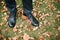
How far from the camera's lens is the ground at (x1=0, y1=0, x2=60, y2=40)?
3.54 meters

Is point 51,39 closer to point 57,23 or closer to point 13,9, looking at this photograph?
point 57,23

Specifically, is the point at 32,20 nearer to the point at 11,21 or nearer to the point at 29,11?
the point at 29,11

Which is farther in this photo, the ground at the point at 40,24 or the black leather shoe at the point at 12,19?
the black leather shoe at the point at 12,19

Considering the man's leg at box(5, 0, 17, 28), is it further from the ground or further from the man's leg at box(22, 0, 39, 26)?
the man's leg at box(22, 0, 39, 26)

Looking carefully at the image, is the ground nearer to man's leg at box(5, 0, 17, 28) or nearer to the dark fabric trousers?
man's leg at box(5, 0, 17, 28)

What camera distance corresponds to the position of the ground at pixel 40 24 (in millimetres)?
3545

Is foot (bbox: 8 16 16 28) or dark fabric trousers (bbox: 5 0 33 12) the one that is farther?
foot (bbox: 8 16 16 28)

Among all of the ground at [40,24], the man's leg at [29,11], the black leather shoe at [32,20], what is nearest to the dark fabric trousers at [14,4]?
the man's leg at [29,11]

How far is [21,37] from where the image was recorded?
3.53m

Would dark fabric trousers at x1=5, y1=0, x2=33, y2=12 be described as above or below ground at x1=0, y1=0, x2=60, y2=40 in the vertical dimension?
above

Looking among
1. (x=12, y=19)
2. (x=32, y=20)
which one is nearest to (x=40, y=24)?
(x=32, y=20)

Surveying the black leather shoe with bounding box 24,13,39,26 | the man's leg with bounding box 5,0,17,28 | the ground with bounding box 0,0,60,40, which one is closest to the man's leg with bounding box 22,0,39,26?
the black leather shoe with bounding box 24,13,39,26

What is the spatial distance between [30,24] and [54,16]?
661 millimetres

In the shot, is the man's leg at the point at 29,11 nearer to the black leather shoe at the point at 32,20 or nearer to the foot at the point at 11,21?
the black leather shoe at the point at 32,20
